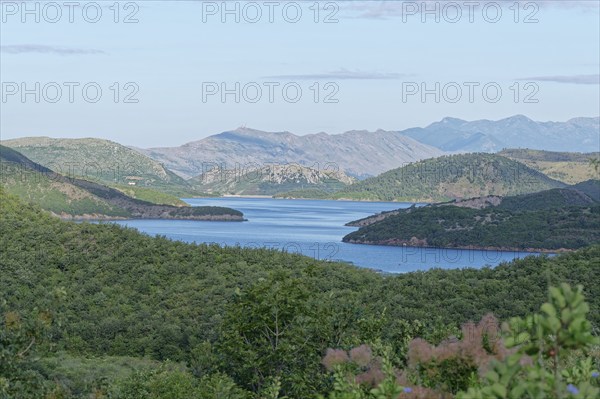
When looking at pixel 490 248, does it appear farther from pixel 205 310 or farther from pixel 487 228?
pixel 205 310

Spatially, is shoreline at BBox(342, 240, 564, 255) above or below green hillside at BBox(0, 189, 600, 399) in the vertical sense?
below

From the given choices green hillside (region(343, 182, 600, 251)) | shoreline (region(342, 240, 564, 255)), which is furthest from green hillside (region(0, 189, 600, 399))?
green hillside (region(343, 182, 600, 251))

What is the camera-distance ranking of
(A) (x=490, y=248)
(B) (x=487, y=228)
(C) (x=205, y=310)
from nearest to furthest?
(C) (x=205, y=310)
(A) (x=490, y=248)
(B) (x=487, y=228)

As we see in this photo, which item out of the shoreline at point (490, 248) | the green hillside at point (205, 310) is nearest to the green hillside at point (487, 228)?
the shoreline at point (490, 248)

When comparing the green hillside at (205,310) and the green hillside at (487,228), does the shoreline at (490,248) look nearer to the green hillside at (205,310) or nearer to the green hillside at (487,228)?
the green hillside at (487,228)

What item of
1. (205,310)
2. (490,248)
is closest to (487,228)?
(490,248)

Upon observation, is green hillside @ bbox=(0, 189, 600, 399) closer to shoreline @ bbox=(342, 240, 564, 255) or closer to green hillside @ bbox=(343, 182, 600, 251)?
shoreline @ bbox=(342, 240, 564, 255)
